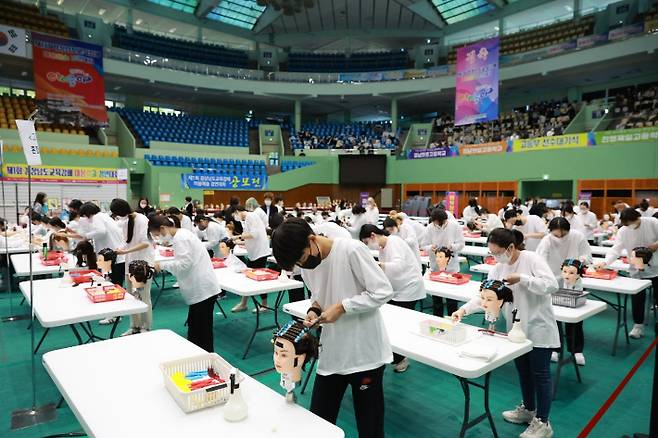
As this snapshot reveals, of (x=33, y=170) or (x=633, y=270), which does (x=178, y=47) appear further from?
(x=633, y=270)

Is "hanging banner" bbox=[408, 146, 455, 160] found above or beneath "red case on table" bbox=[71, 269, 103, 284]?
above

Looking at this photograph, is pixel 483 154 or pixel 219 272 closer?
pixel 219 272

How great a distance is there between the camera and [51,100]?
55.6ft

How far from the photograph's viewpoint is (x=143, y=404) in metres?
2.08

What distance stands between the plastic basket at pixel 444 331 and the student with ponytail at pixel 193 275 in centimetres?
203

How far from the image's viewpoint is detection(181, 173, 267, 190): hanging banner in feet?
62.1

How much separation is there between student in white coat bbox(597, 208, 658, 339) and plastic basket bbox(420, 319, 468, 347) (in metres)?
3.42

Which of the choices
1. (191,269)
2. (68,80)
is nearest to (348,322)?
(191,269)

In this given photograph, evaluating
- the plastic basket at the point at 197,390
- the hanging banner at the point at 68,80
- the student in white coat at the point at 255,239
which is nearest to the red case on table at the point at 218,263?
the student in white coat at the point at 255,239

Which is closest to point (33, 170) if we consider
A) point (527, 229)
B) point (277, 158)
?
point (277, 158)

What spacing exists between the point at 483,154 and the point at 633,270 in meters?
15.2

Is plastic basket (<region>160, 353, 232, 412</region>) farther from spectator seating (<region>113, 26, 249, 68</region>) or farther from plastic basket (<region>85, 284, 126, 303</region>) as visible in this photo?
spectator seating (<region>113, 26, 249, 68</region>)

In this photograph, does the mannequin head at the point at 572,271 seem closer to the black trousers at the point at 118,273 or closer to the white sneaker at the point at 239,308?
the white sneaker at the point at 239,308

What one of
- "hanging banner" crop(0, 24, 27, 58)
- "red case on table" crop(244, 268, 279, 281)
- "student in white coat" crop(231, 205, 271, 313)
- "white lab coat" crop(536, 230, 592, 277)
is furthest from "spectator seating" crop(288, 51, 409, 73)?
"red case on table" crop(244, 268, 279, 281)
